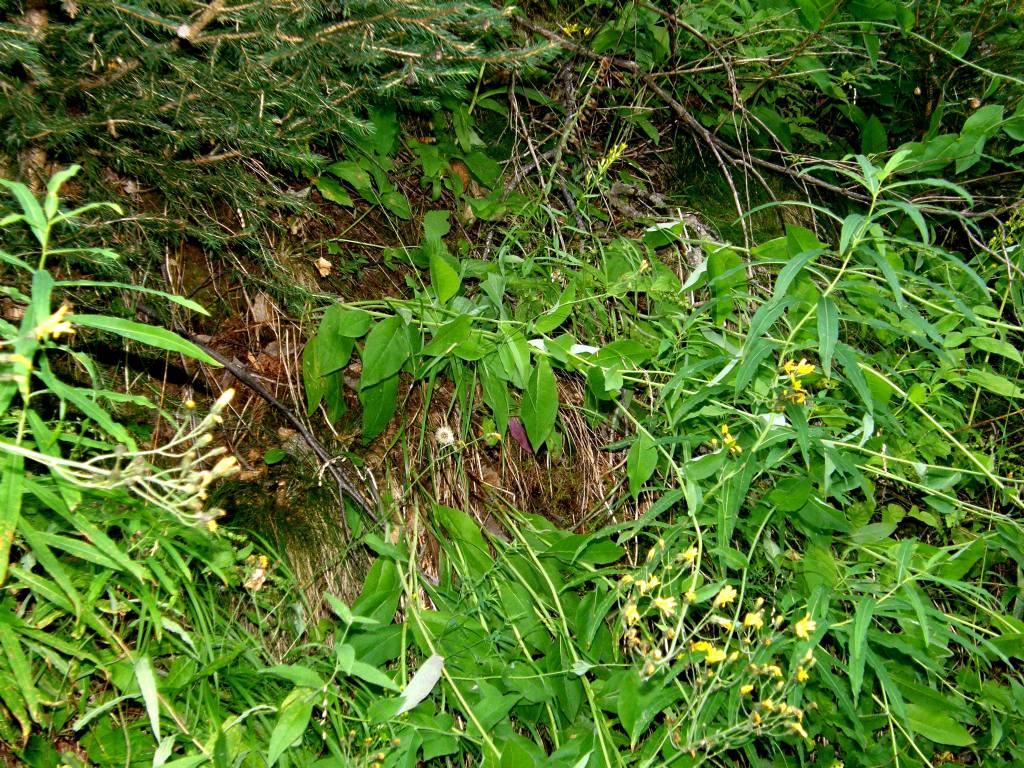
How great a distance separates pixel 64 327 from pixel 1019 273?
208 cm

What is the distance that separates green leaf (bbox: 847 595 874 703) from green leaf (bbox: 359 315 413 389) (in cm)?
96

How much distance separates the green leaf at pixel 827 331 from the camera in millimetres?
1273

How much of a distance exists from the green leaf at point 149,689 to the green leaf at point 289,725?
0.54 feet

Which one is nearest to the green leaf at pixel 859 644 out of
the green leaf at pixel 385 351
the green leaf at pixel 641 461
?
the green leaf at pixel 641 461

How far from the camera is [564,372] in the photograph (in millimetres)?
1988

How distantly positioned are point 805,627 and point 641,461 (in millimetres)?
451

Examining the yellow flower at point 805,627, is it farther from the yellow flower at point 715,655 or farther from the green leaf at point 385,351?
the green leaf at point 385,351

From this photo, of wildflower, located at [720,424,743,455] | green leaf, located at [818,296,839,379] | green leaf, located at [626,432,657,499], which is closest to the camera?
green leaf, located at [818,296,839,379]

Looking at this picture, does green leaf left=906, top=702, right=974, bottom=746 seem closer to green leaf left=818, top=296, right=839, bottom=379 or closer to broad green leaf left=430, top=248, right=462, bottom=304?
green leaf left=818, top=296, right=839, bottom=379

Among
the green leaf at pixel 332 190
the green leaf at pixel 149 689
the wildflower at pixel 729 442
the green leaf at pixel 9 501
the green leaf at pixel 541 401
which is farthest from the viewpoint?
the green leaf at pixel 332 190

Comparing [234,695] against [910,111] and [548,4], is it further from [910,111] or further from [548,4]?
[910,111]

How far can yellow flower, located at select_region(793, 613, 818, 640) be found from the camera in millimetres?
1295

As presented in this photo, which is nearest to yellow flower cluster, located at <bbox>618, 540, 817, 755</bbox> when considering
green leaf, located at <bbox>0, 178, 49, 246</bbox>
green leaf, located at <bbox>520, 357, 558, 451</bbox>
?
green leaf, located at <bbox>520, 357, 558, 451</bbox>

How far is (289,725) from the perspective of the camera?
123 cm
